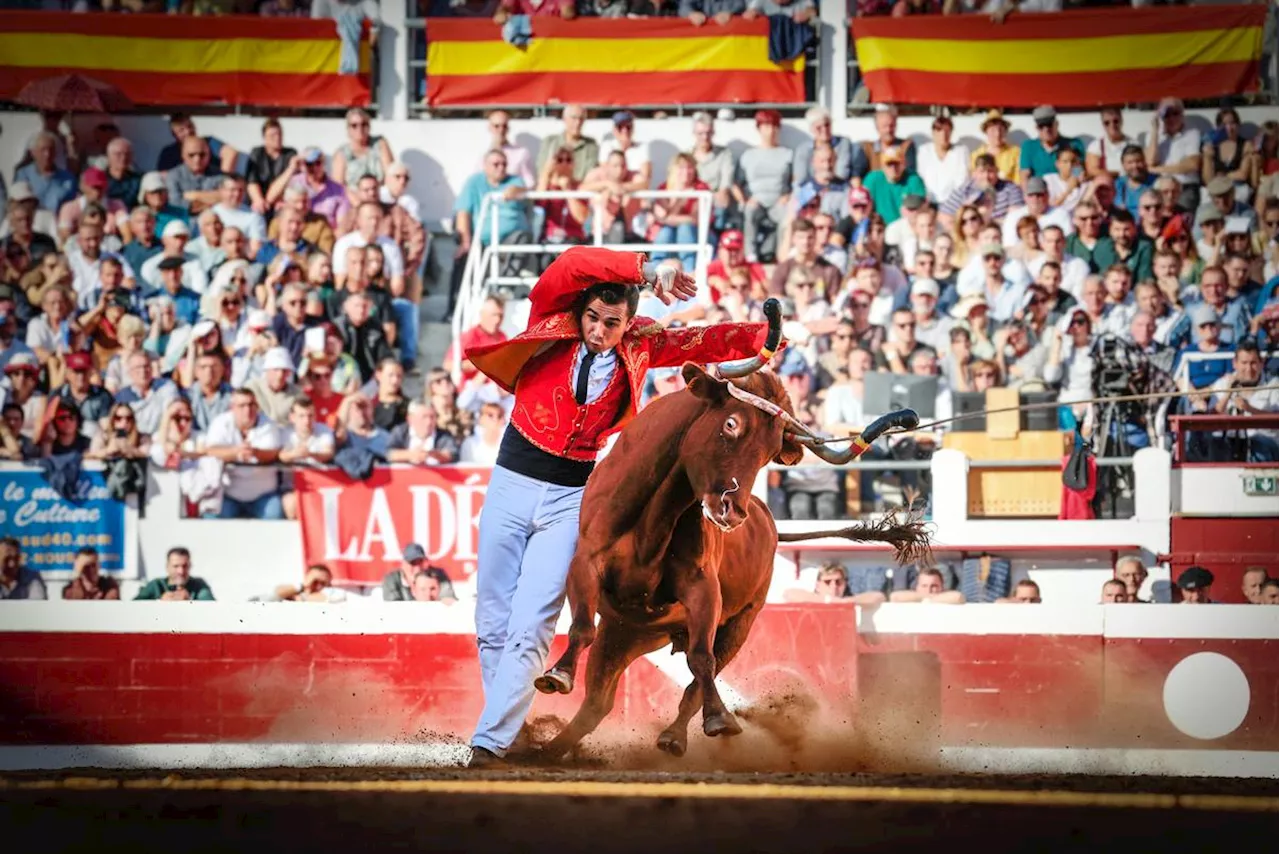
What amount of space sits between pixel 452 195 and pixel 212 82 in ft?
6.45

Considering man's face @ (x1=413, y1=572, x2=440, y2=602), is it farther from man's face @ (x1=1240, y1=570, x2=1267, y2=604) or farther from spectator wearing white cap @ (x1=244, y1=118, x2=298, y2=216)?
man's face @ (x1=1240, y1=570, x2=1267, y2=604)

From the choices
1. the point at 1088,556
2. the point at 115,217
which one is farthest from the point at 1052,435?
the point at 115,217

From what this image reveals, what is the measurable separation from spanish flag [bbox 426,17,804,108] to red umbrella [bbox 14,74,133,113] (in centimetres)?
221

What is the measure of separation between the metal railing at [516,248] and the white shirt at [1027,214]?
6.12ft

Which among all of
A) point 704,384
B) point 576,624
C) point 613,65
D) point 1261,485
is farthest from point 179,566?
point 1261,485

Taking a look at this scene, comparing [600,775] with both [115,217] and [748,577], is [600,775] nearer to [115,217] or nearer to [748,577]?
[748,577]

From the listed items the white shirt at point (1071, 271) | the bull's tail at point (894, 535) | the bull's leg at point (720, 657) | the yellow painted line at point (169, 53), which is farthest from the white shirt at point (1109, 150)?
the bull's leg at point (720, 657)

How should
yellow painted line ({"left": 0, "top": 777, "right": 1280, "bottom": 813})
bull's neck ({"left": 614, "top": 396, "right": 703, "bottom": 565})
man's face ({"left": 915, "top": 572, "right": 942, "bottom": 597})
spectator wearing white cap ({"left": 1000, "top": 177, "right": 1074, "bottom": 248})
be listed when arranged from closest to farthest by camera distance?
yellow painted line ({"left": 0, "top": 777, "right": 1280, "bottom": 813}) < bull's neck ({"left": 614, "top": 396, "right": 703, "bottom": 565}) < man's face ({"left": 915, "top": 572, "right": 942, "bottom": 597}) < spectator wearing white cap ({"left": 1000, "top": 177, "right": 1074, "bottom": 248})

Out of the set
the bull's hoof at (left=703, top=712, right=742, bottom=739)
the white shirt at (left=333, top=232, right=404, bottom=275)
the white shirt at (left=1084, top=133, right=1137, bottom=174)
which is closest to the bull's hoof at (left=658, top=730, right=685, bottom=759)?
the bull's hoof at (left=703, top=712, right=742, bottom=739)

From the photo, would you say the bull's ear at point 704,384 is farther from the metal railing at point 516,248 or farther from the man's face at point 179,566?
the metal railing at point 516,248

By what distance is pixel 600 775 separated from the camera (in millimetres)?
5504

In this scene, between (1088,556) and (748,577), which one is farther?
(1088,556)

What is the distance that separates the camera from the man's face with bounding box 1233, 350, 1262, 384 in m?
9.63

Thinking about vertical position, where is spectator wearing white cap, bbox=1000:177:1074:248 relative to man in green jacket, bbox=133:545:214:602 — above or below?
above
